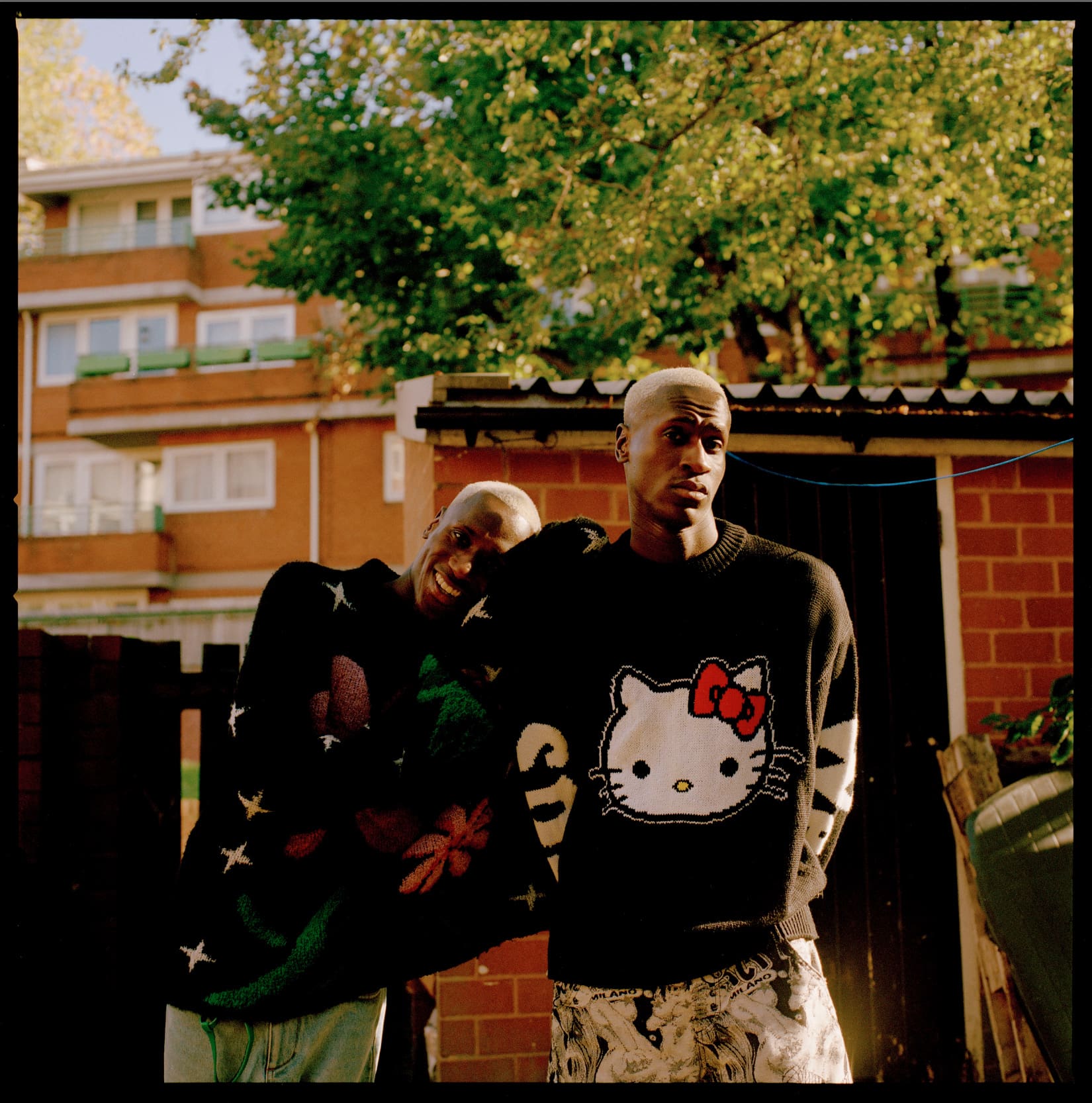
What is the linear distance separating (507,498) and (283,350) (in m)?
18.4

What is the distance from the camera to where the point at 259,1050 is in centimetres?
214

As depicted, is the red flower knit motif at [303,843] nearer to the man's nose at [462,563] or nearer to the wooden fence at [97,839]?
the man's nose at [462,563]

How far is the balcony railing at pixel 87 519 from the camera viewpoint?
2056cm

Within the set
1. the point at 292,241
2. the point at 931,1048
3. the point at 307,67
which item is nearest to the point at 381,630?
the point at 931,1048

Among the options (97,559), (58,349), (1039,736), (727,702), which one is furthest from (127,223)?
(727,702)

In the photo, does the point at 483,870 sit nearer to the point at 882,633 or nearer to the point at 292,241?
the point at 882,633

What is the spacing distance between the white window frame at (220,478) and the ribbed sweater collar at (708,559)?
18.1 m

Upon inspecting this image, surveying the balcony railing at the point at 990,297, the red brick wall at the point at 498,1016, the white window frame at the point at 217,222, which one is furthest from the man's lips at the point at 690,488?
the white window frame at the point at 217,222

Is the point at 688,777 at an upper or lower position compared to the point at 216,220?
lower

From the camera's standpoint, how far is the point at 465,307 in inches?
387

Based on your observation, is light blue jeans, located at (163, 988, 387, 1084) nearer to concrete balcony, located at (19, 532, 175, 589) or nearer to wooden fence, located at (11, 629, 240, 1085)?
wooden fence, located at (11, 629, 240, 1085)

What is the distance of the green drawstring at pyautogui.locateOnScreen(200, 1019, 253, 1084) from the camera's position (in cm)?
A: 213

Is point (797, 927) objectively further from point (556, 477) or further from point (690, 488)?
point (556, 477)

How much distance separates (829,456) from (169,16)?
305 centimetres
